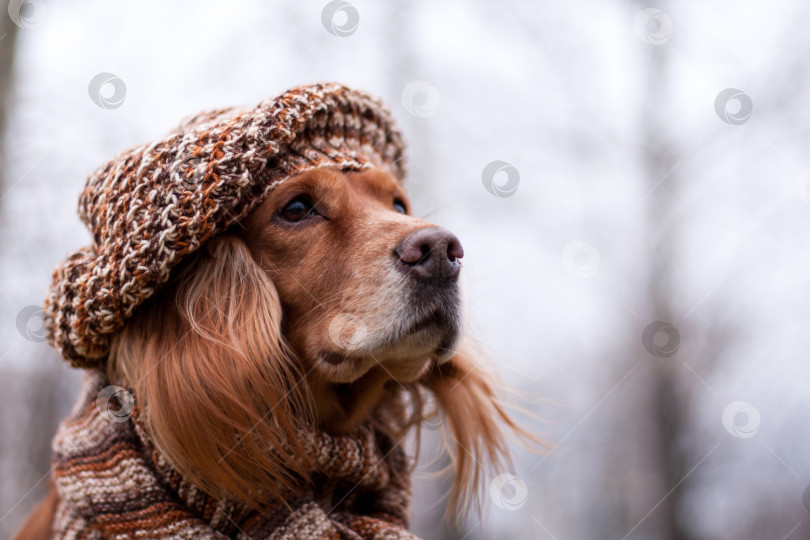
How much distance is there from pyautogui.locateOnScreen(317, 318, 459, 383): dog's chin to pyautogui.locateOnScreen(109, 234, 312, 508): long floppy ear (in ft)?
0.39

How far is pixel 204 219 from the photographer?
5.01 ft

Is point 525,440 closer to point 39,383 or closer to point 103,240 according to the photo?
point 103,240

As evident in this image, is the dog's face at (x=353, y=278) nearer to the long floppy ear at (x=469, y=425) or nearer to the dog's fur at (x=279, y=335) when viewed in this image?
the dog's fur at (x=279, y=335)

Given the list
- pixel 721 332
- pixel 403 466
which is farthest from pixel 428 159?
pixel 403 466

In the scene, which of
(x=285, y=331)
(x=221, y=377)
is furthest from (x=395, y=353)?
(x=221, y=377)

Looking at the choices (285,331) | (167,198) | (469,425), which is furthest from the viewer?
(469,425)

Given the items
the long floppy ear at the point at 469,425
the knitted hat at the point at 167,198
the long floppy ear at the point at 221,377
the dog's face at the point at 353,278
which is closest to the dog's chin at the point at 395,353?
the dog's face at the point at 353,278

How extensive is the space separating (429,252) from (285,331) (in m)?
0.49

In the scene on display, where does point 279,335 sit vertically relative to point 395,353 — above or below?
below

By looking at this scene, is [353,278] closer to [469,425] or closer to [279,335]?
[279,335]

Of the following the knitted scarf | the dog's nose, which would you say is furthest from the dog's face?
the knitted scarf

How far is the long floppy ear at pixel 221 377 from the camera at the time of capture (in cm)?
154

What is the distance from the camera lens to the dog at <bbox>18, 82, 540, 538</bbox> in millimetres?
1548

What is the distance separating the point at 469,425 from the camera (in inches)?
80.4
